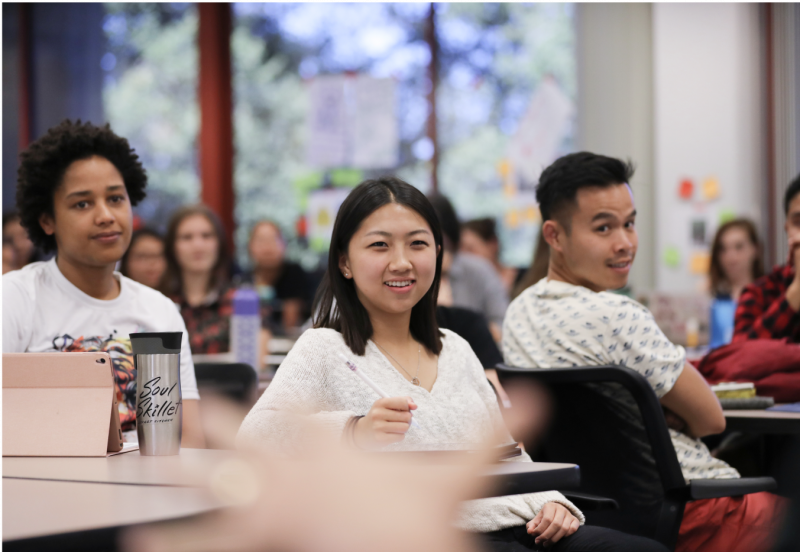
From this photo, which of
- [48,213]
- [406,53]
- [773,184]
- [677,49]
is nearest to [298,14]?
[406,53]

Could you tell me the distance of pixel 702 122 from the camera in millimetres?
5727

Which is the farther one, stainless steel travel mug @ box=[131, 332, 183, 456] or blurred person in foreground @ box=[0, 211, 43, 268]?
blurred person in foreground @ box=[0, 211, 43, 268]

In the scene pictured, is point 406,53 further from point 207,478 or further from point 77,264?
point 207,478

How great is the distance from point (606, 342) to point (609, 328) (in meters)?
0.03

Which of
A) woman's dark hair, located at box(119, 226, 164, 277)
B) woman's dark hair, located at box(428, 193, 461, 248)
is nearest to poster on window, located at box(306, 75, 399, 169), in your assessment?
woman's dark hair, located at box(119, 226, 164, 277)

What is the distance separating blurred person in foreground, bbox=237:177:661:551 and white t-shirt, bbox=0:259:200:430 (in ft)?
1.45

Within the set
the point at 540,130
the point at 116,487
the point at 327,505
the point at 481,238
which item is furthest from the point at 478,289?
the point at 327,505

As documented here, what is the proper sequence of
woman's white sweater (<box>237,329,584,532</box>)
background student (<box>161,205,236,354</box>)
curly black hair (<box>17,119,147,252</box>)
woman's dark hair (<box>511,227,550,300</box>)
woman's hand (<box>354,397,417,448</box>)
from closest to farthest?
woman's hand (<box>354,397,417,448</box>) < woman's white sweater (<box>237,329,584,532</box>) < curly black hair (<box>17,119,147,252</box>) < woman's dark hair (<box>511,227,550,300</box>) < background student (<box>161,205,236,354</box>)

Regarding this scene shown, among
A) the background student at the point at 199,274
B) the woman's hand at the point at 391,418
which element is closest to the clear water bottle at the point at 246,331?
the background student at the point at 199,274

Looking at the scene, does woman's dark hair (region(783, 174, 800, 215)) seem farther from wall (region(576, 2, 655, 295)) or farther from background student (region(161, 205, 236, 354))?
wall (region(576, 2, 655, 295))

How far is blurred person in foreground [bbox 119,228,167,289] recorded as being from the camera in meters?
3.88

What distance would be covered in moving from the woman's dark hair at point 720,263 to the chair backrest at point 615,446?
278cm

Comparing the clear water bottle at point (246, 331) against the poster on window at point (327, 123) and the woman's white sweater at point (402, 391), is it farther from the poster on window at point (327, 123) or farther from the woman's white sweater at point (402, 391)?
the poster on window at point (327, 123)

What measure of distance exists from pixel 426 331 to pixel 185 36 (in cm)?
570
